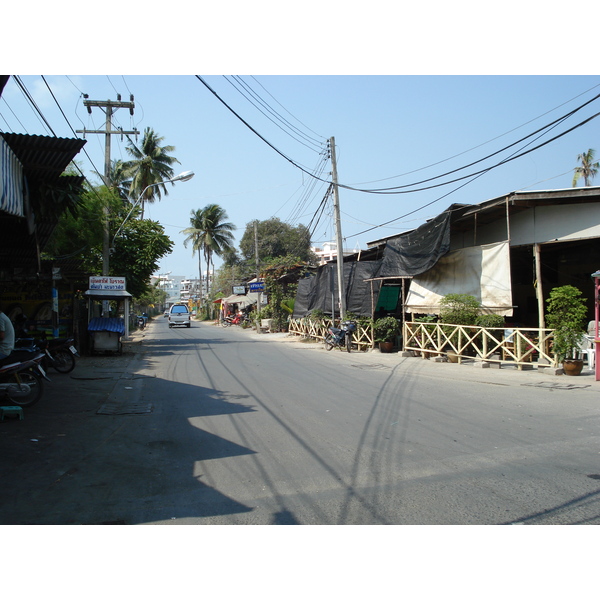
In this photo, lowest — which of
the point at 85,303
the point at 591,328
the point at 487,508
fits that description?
the point at 487,508

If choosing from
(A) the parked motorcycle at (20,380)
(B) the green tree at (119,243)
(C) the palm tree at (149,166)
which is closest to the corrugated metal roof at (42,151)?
(A) the parked motorcycle at (20,380)

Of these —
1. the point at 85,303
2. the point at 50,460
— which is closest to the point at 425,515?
the point at 50,460

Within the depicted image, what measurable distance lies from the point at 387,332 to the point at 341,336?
2.33 metres

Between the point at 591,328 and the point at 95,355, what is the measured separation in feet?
52.4

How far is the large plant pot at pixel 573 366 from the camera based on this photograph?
12.0m

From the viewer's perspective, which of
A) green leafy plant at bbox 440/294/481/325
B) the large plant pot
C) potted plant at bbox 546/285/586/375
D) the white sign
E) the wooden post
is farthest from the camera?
the white sign

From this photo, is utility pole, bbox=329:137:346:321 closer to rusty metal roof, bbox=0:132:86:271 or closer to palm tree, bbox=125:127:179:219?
rusty metal roof, bbox=0:132:86:271

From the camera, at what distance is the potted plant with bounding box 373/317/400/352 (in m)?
20.0

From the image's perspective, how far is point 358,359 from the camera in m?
18.0

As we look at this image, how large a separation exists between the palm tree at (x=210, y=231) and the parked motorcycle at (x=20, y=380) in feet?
174

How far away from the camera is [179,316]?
48094mm

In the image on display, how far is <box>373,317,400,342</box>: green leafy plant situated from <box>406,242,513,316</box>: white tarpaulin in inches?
38.3

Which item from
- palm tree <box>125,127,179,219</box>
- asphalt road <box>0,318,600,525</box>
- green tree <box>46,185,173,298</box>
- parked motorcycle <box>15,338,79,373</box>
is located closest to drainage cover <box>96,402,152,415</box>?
asphalt road <box>0,318,600,525</box>

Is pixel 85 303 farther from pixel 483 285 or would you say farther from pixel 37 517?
pixel 37 517
